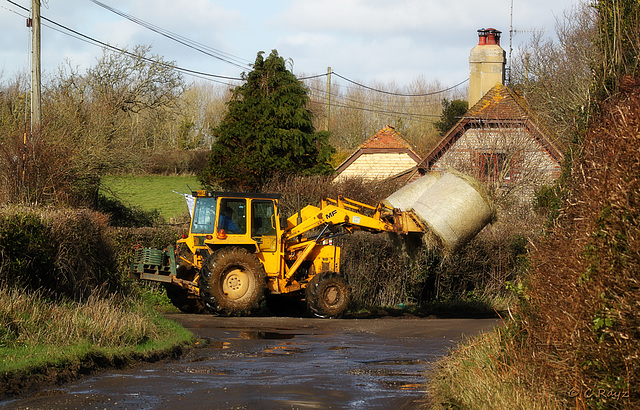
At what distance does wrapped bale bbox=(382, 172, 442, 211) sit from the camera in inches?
620

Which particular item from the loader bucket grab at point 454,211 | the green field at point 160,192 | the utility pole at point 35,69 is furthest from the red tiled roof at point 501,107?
the utility pole at point 35,69

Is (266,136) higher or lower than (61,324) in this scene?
higher

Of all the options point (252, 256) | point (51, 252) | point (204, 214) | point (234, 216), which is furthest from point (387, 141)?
point (51, 252)

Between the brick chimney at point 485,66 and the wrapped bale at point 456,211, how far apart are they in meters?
23.1

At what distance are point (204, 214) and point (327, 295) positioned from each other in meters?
3.33

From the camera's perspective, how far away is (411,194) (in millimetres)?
16031

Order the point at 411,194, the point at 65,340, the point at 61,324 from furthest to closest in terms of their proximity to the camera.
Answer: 1. the point at 411,194
2. the point at 61,324
3. the point at 65,340

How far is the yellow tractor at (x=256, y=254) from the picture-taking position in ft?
54.9

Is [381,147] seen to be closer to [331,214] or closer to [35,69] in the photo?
[35,69]

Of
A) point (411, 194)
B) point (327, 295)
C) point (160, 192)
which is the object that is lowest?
point (327, 295)

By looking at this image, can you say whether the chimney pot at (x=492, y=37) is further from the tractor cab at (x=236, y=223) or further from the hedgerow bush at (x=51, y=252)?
the hedgerow bush at (x=51, y=252)

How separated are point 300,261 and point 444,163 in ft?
47.6

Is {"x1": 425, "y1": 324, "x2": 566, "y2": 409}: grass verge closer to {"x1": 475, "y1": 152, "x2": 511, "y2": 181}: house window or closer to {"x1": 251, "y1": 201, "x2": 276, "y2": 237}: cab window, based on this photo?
{"x1": 251, "y1": 201, "x2": 276, "y2": 237}: cab window

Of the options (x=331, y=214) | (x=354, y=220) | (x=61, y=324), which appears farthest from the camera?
(x=331, y=214)
